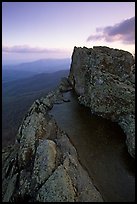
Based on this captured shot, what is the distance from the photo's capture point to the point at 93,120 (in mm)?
26422

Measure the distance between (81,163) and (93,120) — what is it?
8.29 metres

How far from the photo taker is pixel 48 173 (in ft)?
54.5

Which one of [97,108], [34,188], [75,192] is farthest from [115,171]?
[97,108]

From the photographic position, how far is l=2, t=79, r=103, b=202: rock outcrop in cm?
1524

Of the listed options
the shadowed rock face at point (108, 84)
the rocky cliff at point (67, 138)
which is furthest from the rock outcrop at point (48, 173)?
the shadowed rock face at point (108, 84)

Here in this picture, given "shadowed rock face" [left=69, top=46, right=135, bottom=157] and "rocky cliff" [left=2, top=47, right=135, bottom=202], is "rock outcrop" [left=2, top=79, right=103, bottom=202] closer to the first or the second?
"rocky cliff" [left=2, top=47, right=135, bottom=202]

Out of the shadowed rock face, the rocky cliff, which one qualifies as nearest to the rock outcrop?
the rocky cliff

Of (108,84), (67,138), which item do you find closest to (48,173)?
(67,138)

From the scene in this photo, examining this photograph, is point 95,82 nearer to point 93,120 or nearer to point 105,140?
point 93,120

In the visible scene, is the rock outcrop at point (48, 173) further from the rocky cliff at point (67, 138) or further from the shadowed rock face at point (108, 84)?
the shadowed rock face at point (108, 84)

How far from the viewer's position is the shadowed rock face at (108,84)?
82.9 feet

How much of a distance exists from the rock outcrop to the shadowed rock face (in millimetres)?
5970

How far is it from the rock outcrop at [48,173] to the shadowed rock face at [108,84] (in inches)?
235

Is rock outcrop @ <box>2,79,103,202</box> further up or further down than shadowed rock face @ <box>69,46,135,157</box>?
further down
